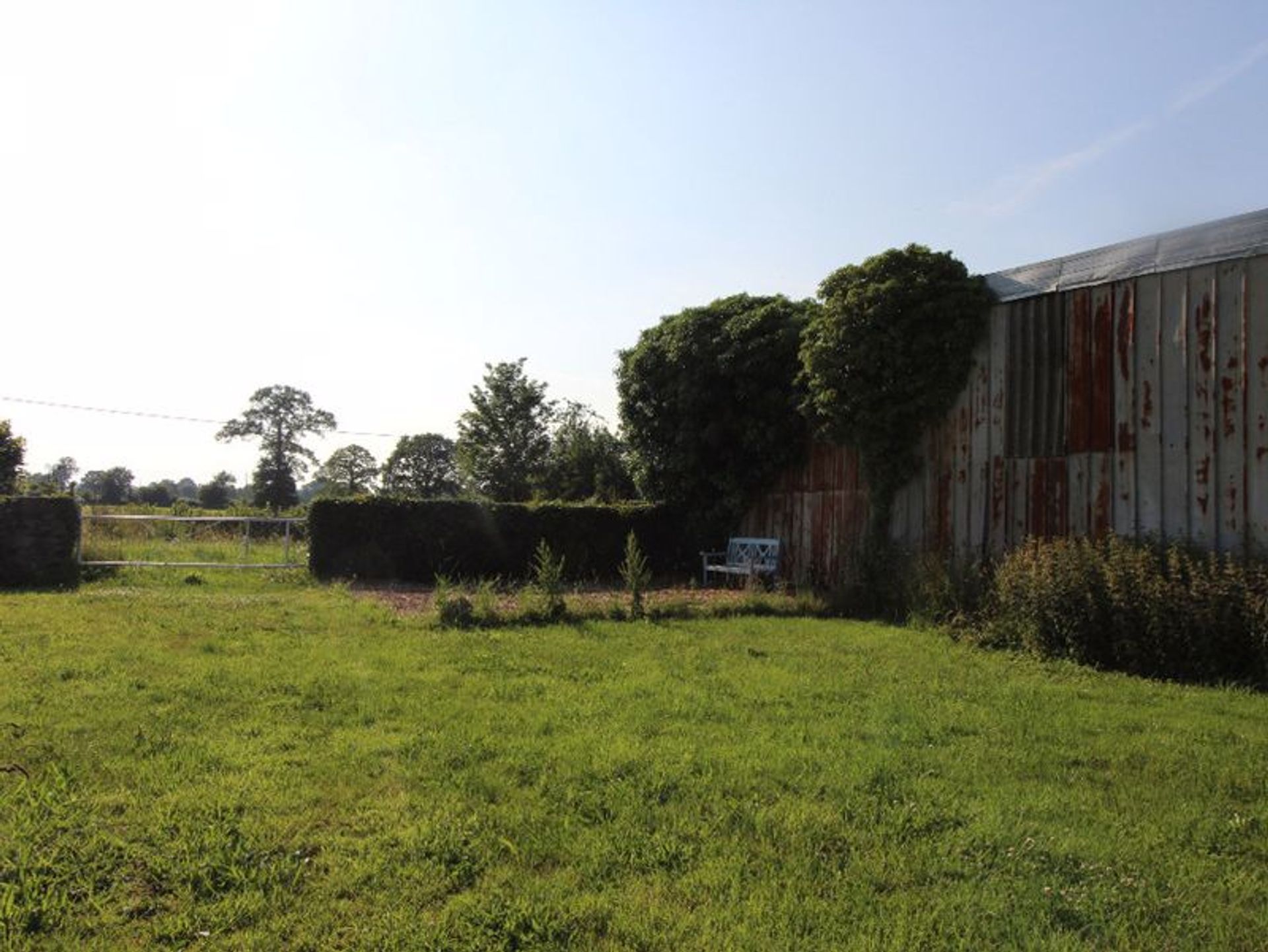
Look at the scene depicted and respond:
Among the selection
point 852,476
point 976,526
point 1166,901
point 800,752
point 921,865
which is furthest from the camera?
point 852,476

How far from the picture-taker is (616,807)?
12.5 feet

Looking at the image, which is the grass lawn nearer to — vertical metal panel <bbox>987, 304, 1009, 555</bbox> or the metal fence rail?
vertical metal panel <bbox>987, 304, 1009, 555</bbox>

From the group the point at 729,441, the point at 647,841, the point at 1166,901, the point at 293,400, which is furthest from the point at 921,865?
the point at 293,400

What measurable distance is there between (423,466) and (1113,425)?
206 feet

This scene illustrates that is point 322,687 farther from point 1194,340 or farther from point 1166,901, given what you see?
point 1194,340

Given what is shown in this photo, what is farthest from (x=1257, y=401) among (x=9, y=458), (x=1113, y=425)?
(x=9, y=458)

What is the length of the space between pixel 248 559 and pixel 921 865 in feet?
49.3

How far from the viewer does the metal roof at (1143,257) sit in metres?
8.52

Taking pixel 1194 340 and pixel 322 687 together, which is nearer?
A: pixel 322 687

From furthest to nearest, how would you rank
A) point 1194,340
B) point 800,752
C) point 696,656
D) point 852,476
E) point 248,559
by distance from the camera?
point 248,559 < point 852,476 < point 1194,340 < point 696,656 < point 800,752

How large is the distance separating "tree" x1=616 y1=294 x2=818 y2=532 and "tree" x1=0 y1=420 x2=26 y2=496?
1636 centimetres

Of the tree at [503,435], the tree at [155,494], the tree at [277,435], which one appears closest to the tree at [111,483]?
the tree at [155,494]

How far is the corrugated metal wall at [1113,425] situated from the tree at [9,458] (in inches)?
866

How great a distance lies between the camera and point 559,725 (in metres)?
5.12
